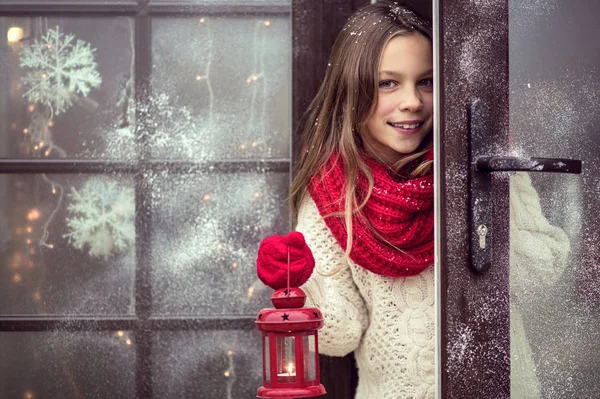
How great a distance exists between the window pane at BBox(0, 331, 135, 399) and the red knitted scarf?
2.37ft

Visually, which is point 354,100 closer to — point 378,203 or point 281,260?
point 378,203

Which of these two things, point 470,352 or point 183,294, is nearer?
point 470,352

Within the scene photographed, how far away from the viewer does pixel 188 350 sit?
7.09 feet

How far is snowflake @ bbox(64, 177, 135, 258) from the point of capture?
2150 mm

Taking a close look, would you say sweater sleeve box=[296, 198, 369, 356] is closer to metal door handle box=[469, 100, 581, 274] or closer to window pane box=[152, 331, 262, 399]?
window pane box=[152, 331, 262, 399]

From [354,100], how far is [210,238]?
1.93ft

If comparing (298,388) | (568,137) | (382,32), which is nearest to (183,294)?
(298,388)

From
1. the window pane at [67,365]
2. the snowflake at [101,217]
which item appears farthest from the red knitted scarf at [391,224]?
the window pane at [67,365]

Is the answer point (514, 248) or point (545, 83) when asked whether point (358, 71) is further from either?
point (514, 248)

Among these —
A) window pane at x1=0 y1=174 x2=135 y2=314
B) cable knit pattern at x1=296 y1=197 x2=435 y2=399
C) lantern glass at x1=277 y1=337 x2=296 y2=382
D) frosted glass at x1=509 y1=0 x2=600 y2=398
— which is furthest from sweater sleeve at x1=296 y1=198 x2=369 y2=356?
window pane at x1=0 y1=174 x2=135 y2=314

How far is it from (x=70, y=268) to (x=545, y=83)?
1.29 m

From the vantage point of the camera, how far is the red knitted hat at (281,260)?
1.62 metres

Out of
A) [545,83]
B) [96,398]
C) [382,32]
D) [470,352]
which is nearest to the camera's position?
[470,352]

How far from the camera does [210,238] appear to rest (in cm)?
217
